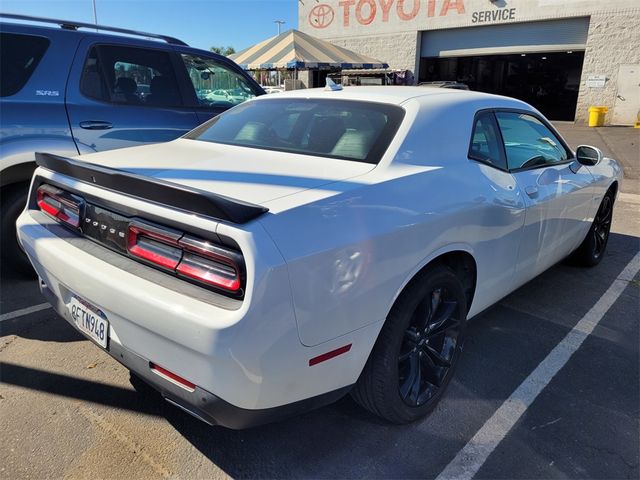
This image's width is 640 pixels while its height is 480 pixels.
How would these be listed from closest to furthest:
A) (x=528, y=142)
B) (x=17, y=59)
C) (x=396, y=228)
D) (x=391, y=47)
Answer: (x=396, y=228)
(x=528, y=142)
(x=17, y=59)
(x=391, y=47)

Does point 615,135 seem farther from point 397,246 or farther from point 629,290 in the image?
point 397,246

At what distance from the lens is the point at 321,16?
28.3 meters

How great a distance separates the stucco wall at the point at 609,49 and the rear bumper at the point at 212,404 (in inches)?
890

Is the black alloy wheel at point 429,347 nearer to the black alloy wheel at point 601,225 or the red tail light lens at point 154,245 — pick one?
the red tail light lens at point 154,245

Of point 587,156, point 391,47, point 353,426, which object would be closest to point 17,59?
point 353,426

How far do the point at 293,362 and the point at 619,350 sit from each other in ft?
8.41

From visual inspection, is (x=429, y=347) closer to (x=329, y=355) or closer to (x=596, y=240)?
(x=329, y=355)

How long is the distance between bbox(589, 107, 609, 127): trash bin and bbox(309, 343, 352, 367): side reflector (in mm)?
21874

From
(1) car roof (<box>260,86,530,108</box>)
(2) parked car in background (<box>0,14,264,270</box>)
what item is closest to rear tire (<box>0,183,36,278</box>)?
(2) parked car in background (<box>0,14,264,270</box>)

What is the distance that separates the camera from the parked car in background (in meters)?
3.75

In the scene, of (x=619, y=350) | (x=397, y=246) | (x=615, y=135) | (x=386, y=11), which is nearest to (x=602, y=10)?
(x=615, y=135)

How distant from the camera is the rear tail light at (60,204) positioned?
2.38m

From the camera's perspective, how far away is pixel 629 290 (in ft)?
14.0

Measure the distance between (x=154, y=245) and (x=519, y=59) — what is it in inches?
1292
